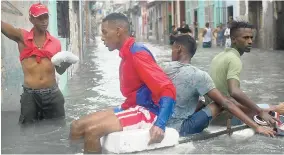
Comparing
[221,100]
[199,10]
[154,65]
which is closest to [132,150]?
[154,65]

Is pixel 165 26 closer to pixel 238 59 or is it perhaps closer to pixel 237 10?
pixel 237 10

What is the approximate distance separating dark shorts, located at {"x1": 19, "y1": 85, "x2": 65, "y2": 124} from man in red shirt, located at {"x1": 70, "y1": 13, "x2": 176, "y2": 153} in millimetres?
1672

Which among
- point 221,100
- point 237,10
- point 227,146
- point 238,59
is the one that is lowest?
point 227,146

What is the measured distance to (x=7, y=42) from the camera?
601 cm

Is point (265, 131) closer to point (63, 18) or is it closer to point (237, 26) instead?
point (237, 26)

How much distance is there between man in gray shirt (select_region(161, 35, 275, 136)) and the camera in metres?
4.51

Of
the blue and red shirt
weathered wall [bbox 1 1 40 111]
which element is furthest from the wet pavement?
the blue and red shirt

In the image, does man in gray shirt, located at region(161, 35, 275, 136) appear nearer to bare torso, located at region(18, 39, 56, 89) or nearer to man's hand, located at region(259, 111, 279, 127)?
man's hand, located at region(259, 111, 279, 127)

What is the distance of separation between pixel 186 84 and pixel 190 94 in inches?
4.4

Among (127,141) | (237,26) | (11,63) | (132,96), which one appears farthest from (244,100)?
(11,63)

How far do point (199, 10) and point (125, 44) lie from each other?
31.4m

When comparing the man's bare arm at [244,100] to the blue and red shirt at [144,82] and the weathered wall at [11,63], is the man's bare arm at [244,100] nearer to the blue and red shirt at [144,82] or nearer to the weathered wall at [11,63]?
the blue and red shirt at [144,82]

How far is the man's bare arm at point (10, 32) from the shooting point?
4.91 m

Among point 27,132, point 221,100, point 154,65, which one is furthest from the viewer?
point 27,132
